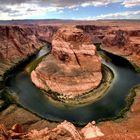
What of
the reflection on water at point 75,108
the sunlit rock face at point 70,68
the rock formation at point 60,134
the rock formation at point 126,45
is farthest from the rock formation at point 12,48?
the rock formation at point 60,134

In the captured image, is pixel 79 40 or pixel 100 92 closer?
pixel 100 92

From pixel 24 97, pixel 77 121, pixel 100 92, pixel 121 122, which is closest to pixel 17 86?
pixel 24 97

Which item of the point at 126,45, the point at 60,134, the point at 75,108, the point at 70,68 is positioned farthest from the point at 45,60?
the point at 60,134

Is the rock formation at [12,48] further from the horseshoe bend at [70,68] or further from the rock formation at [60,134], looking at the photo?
the rock formation at [60,134]

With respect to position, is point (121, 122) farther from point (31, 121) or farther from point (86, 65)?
point (86, 65)

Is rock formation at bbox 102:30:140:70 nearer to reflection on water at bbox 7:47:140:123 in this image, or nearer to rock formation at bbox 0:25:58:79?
reflection on water at bbox 7:47:140:123

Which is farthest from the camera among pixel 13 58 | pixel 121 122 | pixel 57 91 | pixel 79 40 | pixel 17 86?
pixel 13 58
